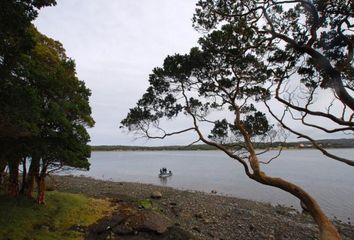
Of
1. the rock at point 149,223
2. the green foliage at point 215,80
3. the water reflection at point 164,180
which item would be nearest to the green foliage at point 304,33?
the green foliage at point 215,80

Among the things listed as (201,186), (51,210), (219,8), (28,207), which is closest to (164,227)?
(51,210)

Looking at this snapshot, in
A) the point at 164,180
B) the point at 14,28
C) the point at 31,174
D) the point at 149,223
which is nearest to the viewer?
the point at 14,28

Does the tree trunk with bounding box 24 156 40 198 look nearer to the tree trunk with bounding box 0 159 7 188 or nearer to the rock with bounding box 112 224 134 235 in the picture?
the tree trunk with bounding box 0 159 7 188

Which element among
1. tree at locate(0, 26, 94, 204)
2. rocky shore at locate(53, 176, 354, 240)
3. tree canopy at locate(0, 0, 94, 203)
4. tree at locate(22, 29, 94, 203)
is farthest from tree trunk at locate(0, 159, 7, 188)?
rocky shore at locate(53, 176, 354, 240)

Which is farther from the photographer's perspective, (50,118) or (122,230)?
(122,230)

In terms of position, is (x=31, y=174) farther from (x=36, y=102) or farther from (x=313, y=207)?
(x=313, y=207)

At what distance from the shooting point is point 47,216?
1310 cm

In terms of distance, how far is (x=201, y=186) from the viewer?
38.7m

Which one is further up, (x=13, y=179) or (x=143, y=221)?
(x=13, y=179)

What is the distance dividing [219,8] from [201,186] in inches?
1213

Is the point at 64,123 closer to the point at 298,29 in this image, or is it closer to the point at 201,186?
the point at 298,29

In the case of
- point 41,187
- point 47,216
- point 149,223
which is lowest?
point 149,223

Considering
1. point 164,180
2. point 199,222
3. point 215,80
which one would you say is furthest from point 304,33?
point 164,180

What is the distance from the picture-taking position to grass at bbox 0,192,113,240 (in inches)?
434
